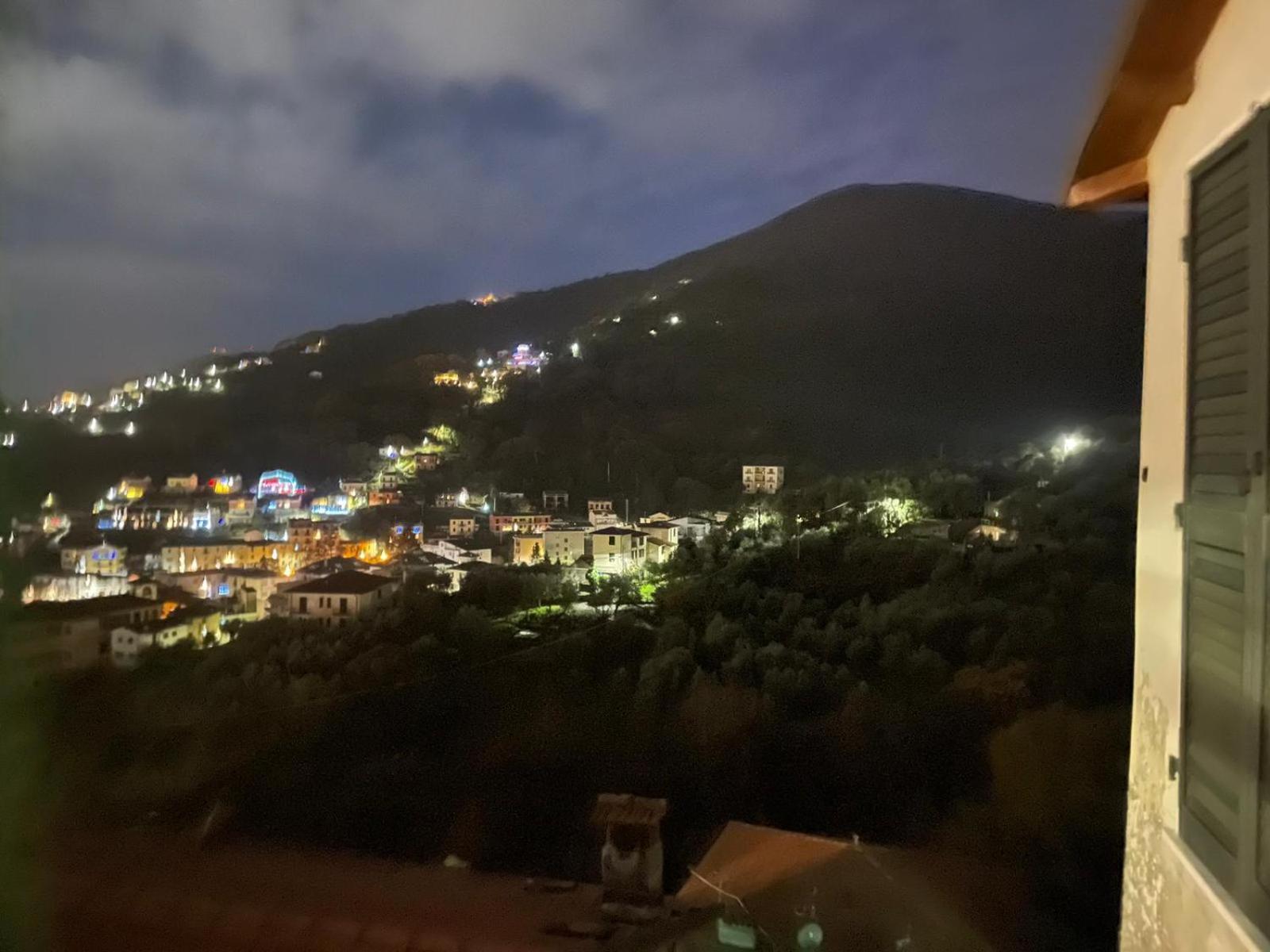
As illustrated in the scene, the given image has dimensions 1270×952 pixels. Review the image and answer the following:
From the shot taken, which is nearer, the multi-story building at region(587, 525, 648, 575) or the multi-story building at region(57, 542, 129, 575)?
the multi-story building at region(57, 542, 129, 575)

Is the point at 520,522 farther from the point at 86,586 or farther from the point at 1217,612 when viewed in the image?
Result: the point at 1217,612

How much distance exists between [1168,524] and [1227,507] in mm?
214

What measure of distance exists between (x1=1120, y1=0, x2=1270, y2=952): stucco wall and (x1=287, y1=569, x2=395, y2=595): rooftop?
6734mm

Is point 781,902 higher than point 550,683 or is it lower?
higher

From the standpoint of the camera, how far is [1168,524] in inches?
48.8

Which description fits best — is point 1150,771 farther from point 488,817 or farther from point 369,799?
point 369,799

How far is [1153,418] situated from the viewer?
4.27 ft

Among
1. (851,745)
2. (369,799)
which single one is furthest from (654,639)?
(369,799)

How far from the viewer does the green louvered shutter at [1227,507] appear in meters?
0.96

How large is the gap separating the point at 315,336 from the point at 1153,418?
2220 centimetres

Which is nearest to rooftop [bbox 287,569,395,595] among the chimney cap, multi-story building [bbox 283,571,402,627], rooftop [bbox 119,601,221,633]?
multi-story building [bbox 283,571,402,627]

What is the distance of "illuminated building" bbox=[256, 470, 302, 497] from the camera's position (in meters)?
12.5

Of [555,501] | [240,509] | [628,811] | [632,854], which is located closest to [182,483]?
[240,509]

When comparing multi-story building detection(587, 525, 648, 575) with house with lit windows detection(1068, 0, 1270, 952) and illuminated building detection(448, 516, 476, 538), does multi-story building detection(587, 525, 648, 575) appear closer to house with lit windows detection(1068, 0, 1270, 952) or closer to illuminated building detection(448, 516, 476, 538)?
illuminated building detection(448, 516, 476, 538)
